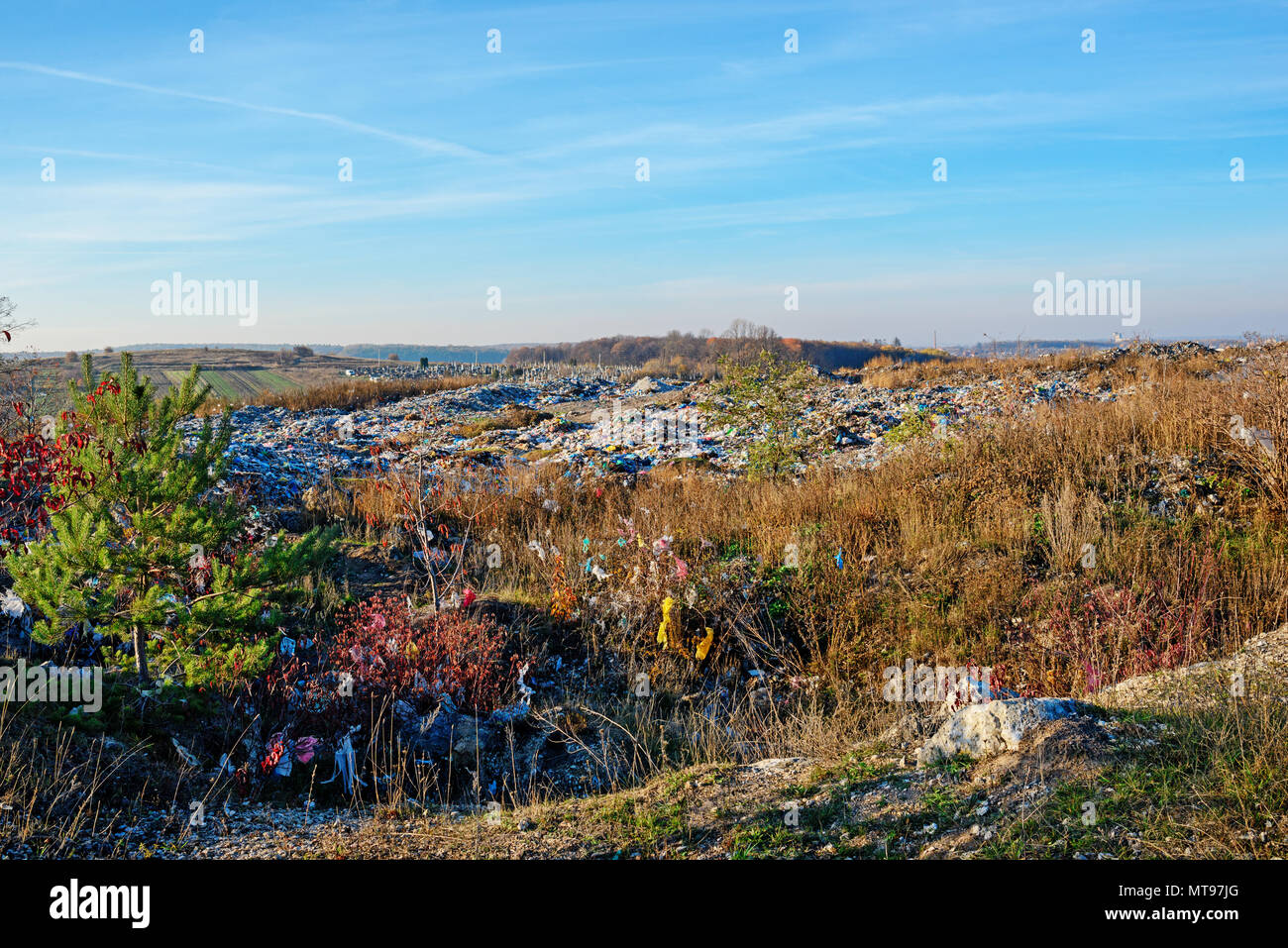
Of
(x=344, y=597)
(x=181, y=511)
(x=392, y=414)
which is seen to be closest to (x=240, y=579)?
(x=181, y=511)

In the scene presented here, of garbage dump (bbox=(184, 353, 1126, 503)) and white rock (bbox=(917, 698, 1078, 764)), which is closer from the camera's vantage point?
white rock (bbox=(917, 698, 1078, 764))

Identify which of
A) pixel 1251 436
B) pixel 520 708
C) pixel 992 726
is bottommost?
pixel 520 708

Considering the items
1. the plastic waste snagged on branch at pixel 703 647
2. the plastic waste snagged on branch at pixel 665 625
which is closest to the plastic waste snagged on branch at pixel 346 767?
the plastic waste snagged on branch at pixel 665 625

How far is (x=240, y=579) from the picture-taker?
3959mm

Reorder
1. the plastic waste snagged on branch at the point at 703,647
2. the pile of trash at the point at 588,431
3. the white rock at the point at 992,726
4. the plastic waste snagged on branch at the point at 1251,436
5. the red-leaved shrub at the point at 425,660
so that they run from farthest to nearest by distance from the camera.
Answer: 1. the pile of trash at the point at 588,431
2. the plastic waste snagged on branch at the point at 1251,436
3. the plastic waste snagged on branch at the point at 703,647
4. the red-leaved shrub at the point at 425,660
5. the white rock at the point at 992,726

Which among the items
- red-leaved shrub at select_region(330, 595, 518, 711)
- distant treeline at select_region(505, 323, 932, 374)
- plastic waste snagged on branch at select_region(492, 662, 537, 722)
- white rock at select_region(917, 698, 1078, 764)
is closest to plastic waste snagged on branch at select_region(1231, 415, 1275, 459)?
white rock at select_region(917, 698, 1078, 764)

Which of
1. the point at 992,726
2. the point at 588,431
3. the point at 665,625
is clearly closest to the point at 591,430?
the point at 588,431

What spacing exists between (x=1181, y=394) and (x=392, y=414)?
1637 cm

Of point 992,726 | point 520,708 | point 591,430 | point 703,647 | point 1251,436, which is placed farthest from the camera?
point 591,430

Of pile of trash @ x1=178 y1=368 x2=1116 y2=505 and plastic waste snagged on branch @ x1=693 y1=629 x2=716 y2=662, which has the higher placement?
pile of trash @ x1=178 y1=368 x2=1116 y2=505

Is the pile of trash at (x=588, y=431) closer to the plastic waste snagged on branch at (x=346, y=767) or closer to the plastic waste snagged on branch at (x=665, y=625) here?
the plastic waste snagged on branch at (x=665, y=625)

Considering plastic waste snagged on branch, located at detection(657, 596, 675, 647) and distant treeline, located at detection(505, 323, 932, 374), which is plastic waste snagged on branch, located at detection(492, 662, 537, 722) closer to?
plastic waste snagged on branch, located at detection(657, 596, 675, 647)

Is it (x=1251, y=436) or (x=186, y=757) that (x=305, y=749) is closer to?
(x=186, y=757)
